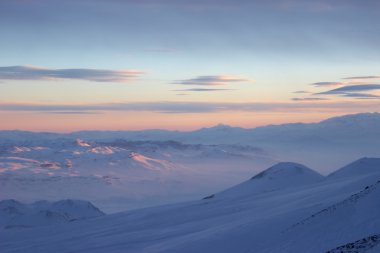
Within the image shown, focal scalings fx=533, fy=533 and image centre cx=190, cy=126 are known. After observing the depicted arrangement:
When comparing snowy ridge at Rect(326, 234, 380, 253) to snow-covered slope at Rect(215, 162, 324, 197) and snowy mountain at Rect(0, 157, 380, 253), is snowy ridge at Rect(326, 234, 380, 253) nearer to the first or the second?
Answer: snowy mountain at Rect(0, 157, 380, 253)

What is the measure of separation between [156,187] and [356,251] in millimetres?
160958

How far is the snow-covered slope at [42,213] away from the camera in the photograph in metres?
90.4

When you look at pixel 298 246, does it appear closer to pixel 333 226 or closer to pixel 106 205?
pixel 333 226

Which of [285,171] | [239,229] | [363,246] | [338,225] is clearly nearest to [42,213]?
[285,171]

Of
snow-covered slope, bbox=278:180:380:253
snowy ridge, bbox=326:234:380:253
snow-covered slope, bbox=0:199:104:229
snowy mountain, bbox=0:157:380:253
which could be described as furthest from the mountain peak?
snowy ridge, bbox=326:234:380:253

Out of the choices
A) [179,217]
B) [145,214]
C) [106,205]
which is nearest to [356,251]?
[179,217]

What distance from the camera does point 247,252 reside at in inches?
939

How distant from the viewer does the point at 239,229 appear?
27.8 metres

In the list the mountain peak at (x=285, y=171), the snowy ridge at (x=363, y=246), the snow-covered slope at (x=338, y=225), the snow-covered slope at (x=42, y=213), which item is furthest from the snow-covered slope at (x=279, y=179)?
the snowy ridge at (x=363, y=246)

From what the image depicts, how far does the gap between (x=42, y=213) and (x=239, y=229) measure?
239 feet

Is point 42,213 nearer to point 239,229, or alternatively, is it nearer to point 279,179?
point 279,179

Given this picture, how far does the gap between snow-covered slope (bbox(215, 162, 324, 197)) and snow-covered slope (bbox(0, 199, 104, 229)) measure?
33742 mm

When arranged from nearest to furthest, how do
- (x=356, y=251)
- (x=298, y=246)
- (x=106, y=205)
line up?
(x=356, y=251)
(x=298, y=246)
(x=106, y=205)

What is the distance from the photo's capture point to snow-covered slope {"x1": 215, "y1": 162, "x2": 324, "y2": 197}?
62938mm
